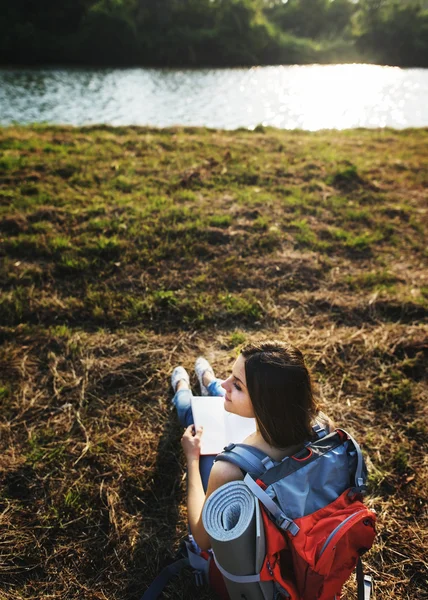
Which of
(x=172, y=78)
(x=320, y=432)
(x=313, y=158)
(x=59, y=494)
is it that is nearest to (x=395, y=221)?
(x=313, y=158)

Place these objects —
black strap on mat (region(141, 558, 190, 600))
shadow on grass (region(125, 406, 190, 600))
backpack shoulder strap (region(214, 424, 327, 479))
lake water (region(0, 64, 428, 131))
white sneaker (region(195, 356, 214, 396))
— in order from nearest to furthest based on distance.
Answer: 1. backpack shoulder strap (region(214, 424, 327, 479))
2. black strap on mat (region(141, 558, 190, 600))
3. shadow on grass (region(125, 406, 190, 600))
4. white sneaker (region(195, 356, 214, 396))
5. lake water (region(0, 64, 428, 131))

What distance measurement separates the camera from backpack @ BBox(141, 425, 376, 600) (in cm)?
151

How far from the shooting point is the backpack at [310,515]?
151 cm

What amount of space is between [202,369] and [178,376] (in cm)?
21

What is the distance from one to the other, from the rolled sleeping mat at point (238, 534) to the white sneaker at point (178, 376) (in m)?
1.71

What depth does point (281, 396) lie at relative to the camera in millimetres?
1694

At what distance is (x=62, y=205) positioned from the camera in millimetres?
5715

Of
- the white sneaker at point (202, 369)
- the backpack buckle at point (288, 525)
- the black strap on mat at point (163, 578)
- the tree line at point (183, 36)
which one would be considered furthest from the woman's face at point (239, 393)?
the tree line at point (183, 36)

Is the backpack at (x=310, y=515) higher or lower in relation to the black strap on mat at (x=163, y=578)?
higher

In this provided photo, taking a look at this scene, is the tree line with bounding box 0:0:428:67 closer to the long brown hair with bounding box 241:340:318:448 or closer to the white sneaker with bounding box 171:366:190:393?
the white sneaker with bounding box 171:366:190:393

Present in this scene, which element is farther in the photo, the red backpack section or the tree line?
the tree line

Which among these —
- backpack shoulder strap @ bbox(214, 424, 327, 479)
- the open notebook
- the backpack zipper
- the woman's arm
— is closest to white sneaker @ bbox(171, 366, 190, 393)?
the open notebook

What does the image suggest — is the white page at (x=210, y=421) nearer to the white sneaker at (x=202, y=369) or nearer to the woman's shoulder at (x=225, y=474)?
the white sneaker at (x=202, y=369)

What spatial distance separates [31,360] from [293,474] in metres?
2.71
